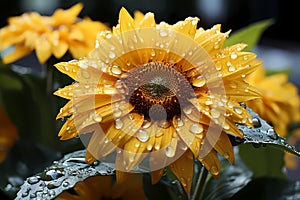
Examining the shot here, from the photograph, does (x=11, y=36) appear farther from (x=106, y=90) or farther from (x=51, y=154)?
(x=106, y=90)

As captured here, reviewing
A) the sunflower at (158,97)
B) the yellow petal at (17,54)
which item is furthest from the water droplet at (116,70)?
the yellow petal at (17,54)

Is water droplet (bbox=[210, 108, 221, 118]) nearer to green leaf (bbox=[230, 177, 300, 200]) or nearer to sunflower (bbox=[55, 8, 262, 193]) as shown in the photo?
sunflower (bbox=[55, 8, 262, 193])

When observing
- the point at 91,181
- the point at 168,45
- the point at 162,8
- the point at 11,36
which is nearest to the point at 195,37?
the point at 168,45

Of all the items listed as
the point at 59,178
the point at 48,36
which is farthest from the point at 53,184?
the point at 48,36

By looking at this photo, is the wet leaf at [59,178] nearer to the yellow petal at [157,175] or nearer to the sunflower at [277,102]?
the yellow petal at [157,175]

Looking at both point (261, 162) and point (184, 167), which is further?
point (261, 162)

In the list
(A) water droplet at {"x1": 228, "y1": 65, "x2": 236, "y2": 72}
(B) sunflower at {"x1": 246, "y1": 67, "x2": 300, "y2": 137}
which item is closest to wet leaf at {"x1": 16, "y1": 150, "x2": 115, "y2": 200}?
→ (A) water droplet at {"x1": 228, "y1": 65, "x2": 236, "y2": 72}

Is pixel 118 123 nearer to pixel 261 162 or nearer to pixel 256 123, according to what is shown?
pixel 256 123
